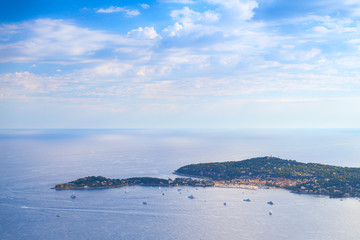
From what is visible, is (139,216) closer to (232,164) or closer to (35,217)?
(35,217)

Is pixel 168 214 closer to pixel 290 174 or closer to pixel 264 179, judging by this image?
pixel 264 179

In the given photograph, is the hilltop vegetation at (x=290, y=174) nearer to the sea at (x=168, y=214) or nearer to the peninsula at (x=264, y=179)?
the peninsula at (x=264, y=179)

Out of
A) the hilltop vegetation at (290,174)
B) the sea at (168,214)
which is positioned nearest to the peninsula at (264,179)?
the hilltop vegetation at (290,174)

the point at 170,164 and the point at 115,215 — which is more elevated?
the point at 170,164

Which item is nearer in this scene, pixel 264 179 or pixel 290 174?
pixel 264 179

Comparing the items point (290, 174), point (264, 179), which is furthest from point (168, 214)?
point (290, 174)

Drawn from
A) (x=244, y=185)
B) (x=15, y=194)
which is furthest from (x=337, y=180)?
(x=15, y=194)

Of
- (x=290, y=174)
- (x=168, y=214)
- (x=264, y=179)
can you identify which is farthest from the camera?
(x=290, y=174)

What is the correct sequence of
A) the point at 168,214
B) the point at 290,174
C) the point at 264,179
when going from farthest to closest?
1. the point at 290,174
2. the point at 264,179
3. the point at 168,214
